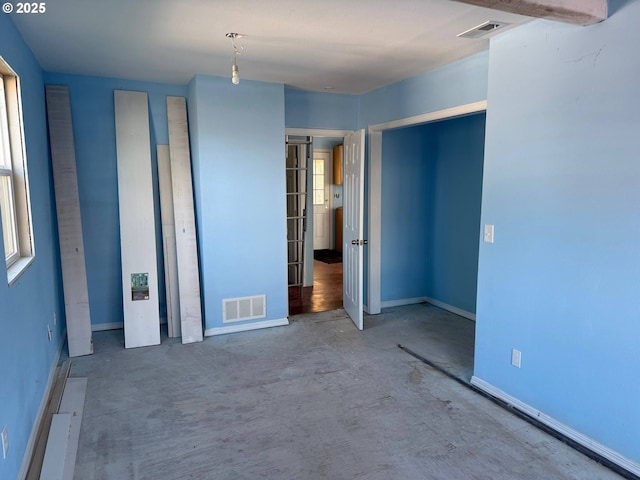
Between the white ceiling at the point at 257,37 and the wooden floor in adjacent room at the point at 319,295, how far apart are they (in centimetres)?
280

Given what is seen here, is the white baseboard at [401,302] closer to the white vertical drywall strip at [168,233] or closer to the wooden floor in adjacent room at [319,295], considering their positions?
the wooden floor in adjacent room at [319,295]

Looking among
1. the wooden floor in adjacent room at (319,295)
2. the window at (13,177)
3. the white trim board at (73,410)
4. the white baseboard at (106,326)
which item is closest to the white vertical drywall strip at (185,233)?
the white baseboard at (106,326)

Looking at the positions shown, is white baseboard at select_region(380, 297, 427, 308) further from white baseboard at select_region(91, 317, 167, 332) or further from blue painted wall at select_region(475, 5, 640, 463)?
white baseboard at select_region(91, 317, 167, 332)

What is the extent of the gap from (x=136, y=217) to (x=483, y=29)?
3435mm

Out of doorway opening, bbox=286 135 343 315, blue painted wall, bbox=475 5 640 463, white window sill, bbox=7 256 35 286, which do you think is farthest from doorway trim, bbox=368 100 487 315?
white window sill, bbox=7 256 35 286

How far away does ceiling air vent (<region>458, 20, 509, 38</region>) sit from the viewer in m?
2.65

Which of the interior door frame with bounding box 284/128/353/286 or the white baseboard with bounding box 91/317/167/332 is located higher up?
the interior door frame with bounding box 284/128/353/286

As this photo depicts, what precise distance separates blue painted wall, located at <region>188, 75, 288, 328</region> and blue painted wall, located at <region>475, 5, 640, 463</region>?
7.32ft

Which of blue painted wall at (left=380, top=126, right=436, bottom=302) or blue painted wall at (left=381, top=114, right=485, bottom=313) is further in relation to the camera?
blue painted wall at (left=380, top=126, right=436, bottom=302)


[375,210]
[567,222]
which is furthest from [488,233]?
[375,210]

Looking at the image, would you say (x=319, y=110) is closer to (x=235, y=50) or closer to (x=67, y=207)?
(x=235, y=50)

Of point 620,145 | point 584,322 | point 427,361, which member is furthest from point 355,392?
point 620,145

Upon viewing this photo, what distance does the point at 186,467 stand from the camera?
7.59 feet

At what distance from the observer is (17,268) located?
2.49 m
